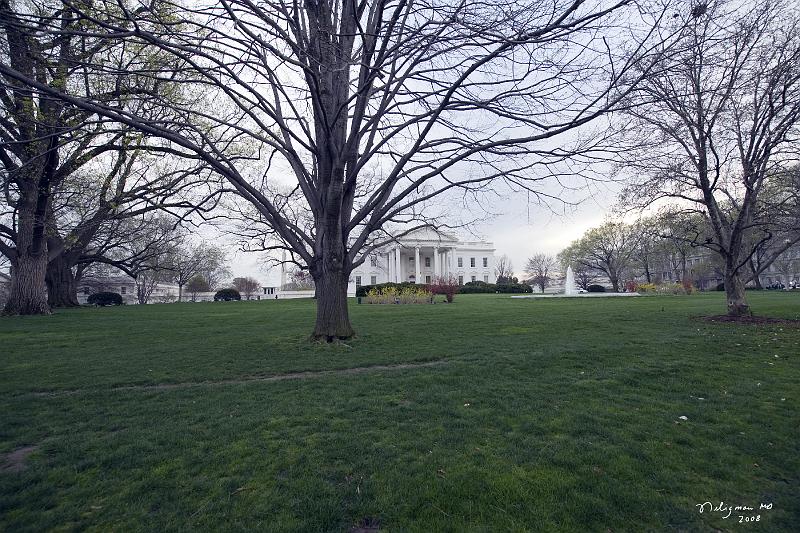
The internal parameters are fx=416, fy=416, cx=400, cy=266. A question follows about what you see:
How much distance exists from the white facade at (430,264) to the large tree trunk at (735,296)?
44115 mm

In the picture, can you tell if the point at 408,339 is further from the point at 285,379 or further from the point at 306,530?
the point at 306,530

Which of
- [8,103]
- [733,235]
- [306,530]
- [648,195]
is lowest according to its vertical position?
[306,530]

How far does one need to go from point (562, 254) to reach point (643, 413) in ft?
238

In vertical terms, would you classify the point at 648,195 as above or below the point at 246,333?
above

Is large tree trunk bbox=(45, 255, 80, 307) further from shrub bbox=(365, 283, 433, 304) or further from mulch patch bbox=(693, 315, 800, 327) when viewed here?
mulch patch bbox=(693, 315, 800, 327)

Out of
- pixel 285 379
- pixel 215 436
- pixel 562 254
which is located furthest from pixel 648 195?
pixel 562 254

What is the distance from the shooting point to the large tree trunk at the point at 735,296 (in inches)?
539

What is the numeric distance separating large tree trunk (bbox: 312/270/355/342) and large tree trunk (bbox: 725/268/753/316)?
12.8 m

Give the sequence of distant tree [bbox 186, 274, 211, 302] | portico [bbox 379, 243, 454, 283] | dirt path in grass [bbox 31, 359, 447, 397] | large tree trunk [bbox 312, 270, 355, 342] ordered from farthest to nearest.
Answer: portico [bbox 379, 243, 454, 283]
distant tree [bbox 186, 274, 211, 302]
large tree trunk [bbox 312, 270, 355, 342]
dirt path in grass [bbox 31, 359, 447, 397]

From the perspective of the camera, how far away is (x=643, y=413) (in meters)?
4.55

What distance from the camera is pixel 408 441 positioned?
3.86m

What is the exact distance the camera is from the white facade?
63266mm

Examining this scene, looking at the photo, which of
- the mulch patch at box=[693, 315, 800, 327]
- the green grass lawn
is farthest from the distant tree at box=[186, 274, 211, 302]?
the mulch patch at box=[693, 315, 800, 327]

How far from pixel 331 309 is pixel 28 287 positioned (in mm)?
17274
